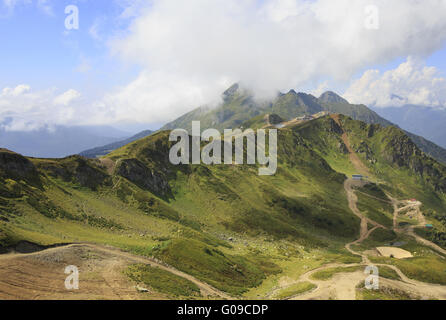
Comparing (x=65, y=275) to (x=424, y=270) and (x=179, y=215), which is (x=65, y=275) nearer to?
(x=179, y=215)

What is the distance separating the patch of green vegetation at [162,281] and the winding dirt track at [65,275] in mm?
2053

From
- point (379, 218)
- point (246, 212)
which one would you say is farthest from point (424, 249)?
point (246, 212)

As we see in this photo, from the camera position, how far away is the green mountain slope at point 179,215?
72375 millimetres

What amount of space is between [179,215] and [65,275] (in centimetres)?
7771

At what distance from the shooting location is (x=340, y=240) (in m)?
159

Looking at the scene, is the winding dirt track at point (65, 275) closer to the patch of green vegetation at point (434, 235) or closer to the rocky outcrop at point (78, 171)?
the rocky outcrop at point (78, 171)

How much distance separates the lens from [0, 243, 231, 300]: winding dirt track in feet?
145

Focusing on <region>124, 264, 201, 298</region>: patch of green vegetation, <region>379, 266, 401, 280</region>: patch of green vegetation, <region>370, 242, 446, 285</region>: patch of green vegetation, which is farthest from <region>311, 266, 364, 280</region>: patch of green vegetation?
<region>124, 264, 201, 298</region>: patch of green vegetation

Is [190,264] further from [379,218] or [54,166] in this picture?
[379,218]

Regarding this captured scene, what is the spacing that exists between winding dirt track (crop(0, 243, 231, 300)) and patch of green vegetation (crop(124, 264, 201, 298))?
205cm

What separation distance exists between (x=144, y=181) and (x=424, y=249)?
15771cm

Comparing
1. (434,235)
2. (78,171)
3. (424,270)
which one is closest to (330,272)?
(424,270)

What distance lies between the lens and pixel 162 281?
56594mm

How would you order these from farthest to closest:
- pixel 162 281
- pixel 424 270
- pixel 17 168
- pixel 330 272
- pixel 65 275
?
1. pixel 17 168
2. pixel 424 270
3. pixel 330 272
4. pixel 162 281
5. pixel 65 275
